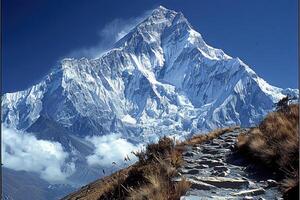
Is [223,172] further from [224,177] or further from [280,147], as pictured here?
[280,147]

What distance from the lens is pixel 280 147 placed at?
13.6 meters

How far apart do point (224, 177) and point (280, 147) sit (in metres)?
1.54

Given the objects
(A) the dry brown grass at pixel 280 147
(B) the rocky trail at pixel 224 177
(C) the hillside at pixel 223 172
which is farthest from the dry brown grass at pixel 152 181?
(A) the dry brown grass at pixel 280 147

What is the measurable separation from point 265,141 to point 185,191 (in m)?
4.85

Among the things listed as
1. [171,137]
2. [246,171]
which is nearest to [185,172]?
[246,171]

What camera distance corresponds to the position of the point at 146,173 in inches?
541

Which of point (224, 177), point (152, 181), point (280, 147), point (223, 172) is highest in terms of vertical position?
point (223, 172)

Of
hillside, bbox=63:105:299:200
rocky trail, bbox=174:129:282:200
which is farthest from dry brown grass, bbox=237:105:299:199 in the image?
rocky trail, bbox=174:129:282:200

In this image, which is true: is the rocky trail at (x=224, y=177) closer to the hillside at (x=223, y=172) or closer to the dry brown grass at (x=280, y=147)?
the hillside at (x=223, y=172)

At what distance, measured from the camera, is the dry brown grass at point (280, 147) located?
39.8ft

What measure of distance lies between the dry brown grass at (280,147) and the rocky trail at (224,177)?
1.07 ft

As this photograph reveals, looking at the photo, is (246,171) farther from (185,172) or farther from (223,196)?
(223,196)

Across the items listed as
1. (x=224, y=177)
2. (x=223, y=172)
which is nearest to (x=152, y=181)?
(x=224, y=177)

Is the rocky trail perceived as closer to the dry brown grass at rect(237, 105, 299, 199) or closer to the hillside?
the hillside
